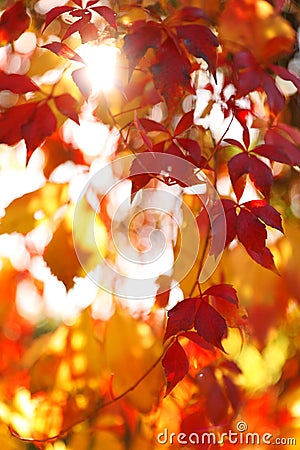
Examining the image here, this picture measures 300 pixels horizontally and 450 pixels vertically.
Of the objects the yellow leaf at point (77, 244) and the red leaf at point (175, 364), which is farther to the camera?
the yellow leaf at point (77, 244)

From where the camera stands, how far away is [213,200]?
2.52 ft

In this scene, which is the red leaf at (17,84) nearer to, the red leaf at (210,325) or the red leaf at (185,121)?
the red leaf at (185,121)

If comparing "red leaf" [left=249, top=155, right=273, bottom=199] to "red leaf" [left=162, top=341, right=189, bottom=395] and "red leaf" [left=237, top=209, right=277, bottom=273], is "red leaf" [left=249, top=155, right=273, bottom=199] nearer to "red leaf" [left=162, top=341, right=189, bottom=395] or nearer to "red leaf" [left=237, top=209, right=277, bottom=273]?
"red leaf" [left=237, top=209, right=277, bottom=273]

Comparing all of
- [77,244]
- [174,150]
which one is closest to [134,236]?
[77,244]

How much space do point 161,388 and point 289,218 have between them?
0.33 m

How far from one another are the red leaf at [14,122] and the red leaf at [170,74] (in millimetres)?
176

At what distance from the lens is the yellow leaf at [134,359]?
2.94ft

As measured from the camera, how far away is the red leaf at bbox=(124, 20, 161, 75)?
24.7 inches

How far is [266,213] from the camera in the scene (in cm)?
68

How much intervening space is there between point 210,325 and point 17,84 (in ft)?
1.12

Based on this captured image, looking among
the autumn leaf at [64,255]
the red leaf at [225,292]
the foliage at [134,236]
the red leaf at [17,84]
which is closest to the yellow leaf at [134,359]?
the foliage at [134,236]

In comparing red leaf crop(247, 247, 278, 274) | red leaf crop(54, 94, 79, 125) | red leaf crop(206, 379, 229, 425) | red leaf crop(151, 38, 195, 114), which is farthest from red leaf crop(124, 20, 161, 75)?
red leaf crop(206, 379, 229, 425)

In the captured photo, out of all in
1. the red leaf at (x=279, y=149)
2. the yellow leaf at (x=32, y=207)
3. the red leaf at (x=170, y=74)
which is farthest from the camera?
the yellow leaf at (x=32, y=207)

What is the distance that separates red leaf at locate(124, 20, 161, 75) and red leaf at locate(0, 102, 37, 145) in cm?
15
